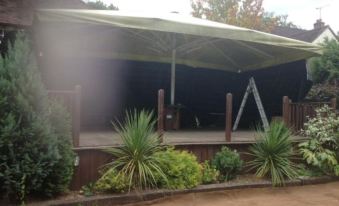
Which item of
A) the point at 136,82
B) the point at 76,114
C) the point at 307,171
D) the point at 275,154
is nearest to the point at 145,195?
the point at 76,114

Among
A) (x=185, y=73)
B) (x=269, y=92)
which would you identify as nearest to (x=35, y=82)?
(x=185, y=73)

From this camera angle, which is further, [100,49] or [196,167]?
[100,49]

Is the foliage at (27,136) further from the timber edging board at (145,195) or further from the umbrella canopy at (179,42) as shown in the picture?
the umbrella canopy at (179,42)

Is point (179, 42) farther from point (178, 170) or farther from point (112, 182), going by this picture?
point (112, 182)

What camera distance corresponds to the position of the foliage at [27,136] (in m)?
3.91

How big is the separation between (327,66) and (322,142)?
4.32 m

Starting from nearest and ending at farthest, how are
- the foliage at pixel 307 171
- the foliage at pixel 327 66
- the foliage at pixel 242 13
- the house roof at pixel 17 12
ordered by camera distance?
1. the foliage at pixel 307 171
2. the house roof at pixel 17 12
3. the foliage at pixel 327 66
4. the foliage at pixel 242 13

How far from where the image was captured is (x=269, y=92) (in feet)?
31.7

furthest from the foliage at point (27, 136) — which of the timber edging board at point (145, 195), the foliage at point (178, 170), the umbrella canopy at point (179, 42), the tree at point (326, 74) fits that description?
the tree at point (326, 74)

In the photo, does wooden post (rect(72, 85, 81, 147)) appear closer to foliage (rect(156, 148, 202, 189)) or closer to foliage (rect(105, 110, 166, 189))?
foliage (rect(105, 110, 166, 189))

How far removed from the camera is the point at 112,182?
183 inches

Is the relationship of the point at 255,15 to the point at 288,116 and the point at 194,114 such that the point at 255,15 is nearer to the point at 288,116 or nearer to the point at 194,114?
the point at 194,114

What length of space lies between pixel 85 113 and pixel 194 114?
3.04m

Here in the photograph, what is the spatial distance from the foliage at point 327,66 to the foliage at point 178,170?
20.5ft
